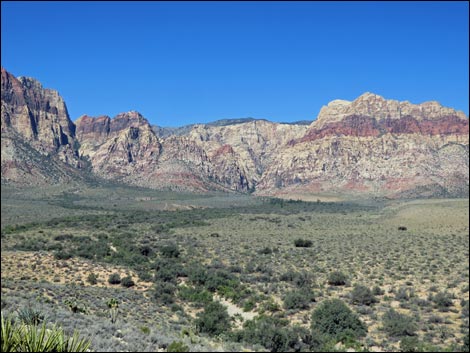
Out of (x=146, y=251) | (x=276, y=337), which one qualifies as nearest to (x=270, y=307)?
(x=276, y=337)

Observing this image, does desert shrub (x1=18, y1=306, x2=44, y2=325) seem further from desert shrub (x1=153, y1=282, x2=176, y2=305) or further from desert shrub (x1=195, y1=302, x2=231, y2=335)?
desert shrub (x1=153, y1=282, x2=176, y2=305)

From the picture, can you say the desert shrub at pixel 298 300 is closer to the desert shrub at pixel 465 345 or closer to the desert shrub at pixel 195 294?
the desert shrub at pixel 195 294

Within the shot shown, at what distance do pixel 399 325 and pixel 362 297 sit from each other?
560cm

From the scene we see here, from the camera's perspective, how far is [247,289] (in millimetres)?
32562

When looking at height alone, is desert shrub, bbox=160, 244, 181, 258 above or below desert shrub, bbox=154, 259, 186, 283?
above

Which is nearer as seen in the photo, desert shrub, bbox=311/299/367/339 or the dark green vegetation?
the dark green vegetation

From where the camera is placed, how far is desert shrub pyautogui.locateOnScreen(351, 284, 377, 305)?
28797mm

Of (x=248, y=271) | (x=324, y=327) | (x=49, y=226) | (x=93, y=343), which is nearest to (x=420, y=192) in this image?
(x=49, y=226)

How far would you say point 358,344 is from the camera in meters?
21.9

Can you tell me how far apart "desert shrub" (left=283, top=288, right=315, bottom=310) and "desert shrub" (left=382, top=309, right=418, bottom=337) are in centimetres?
482

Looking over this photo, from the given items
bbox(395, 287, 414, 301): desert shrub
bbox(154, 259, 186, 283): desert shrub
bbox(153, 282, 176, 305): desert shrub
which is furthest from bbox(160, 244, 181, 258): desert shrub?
bbox(395, 287, 414, 301): desert shrub

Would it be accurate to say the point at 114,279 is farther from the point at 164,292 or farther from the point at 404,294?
the point at 404,294

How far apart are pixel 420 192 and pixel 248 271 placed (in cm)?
16661

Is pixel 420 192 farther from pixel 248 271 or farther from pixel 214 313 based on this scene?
pixel 214 313
